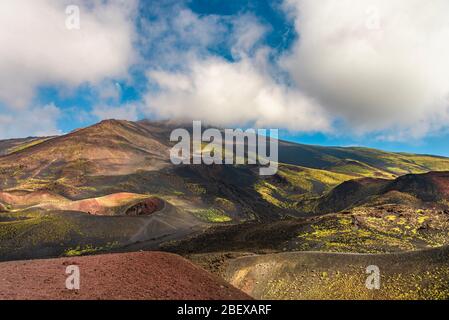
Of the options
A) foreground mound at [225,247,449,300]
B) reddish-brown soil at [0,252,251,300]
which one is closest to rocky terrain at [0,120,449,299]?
foreground mound at [225,247,449,300]

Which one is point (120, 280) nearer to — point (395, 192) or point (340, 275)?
point (340, 275)

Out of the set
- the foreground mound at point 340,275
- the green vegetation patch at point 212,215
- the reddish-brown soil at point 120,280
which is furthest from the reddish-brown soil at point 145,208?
the reddish-brown soil at point 120,280

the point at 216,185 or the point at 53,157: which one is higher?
the point at 53,157

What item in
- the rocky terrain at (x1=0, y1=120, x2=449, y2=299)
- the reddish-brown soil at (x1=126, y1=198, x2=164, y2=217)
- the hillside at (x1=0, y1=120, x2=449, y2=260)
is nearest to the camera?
the rocky terrain at (x1=0, y1=120, x2=449, y2=299)

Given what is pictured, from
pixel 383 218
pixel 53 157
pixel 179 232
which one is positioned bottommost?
pixel 179 232

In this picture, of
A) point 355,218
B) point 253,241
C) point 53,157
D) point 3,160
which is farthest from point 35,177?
point 355,218

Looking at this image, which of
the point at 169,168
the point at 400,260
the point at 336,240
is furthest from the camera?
the point at 169,168

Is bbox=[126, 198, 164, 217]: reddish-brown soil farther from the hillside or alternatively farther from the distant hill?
the distant hill

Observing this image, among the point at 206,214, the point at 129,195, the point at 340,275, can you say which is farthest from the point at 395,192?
the point at 340,275

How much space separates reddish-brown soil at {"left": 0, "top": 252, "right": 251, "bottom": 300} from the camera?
1961 cm

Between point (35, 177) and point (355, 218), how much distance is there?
102 metres

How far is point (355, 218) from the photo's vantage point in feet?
186
